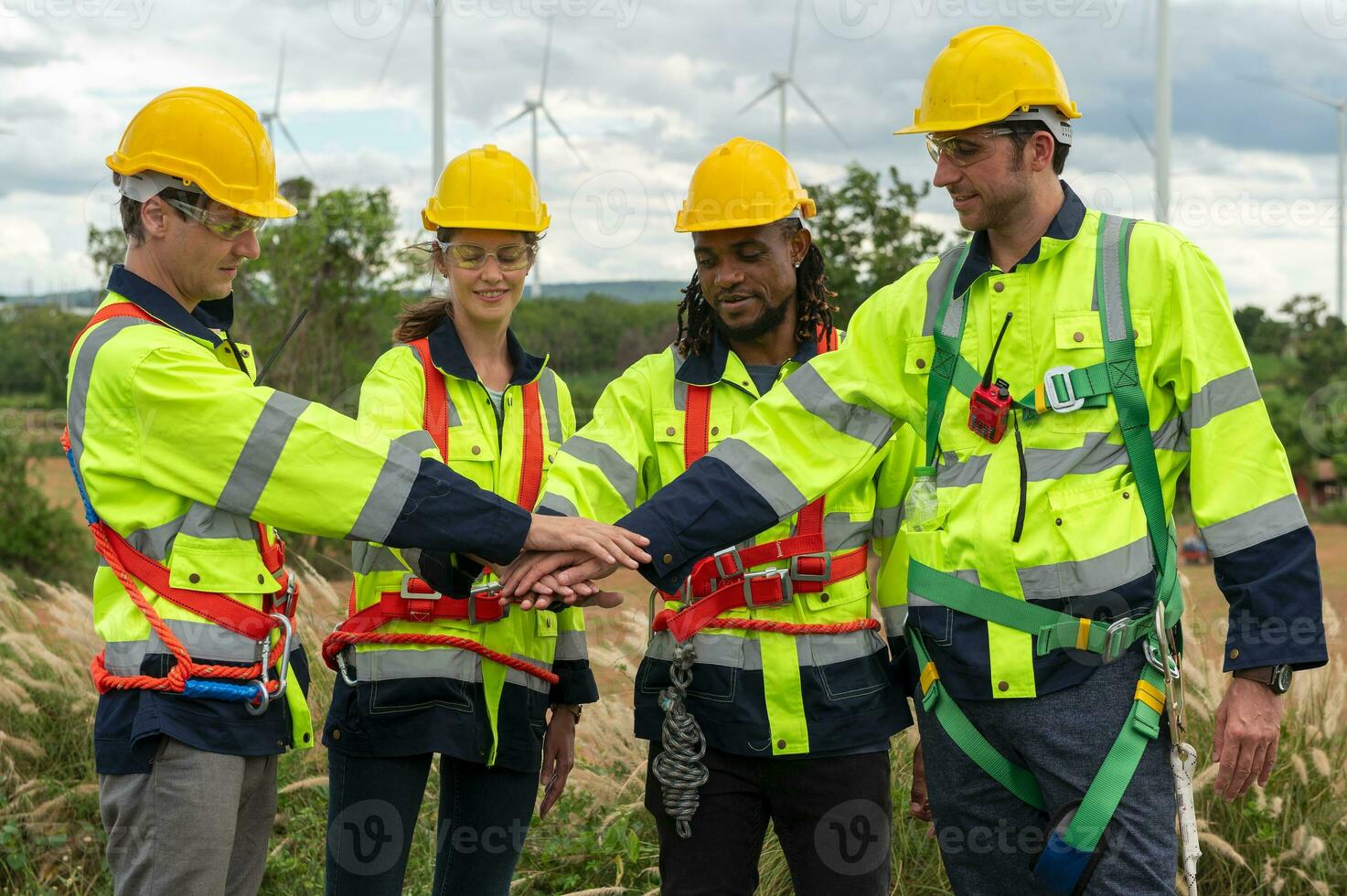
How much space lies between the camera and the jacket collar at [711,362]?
418cm

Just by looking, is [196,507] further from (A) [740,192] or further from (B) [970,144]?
(B) [970,144]

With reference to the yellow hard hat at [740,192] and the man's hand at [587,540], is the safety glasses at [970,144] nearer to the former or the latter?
the yellow hard hat at [740,192]

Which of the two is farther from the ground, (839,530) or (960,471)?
(960,471)

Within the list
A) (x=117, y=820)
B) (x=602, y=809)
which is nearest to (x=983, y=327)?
(x=117, y=820)

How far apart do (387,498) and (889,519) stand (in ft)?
4.80

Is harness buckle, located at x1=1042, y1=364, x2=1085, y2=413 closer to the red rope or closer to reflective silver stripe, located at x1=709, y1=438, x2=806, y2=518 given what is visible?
reflective silver stripe, located at x1=709, y1=438, x2=806, y2=518

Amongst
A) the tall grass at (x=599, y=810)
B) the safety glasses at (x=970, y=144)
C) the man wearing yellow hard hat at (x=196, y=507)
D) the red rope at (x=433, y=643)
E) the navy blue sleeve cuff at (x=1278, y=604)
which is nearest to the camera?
the navy blue sleeve cuff at (x=1278, y=604)

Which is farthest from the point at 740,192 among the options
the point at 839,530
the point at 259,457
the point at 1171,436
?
the point at 259,457

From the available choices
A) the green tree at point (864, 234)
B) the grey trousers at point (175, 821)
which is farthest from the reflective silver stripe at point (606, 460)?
the green tree at point (864, 234)

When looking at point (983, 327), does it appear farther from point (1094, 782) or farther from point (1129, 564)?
point (1094, 782)

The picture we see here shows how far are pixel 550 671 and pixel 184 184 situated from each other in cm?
178

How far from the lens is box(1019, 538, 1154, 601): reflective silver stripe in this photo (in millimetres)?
3336

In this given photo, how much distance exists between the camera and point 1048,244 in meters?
3.47

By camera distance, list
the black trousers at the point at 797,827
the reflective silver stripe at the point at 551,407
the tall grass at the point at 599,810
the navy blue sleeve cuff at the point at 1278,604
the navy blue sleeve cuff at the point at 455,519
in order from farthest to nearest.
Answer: the tall grass at the point at 599,810 < the reflective silver stripe at the point at 551,407 < the black trousers at the point at 797,827 < the navy blue sleeve cuff at the point at 455,519 < the navy blue sleeve cuff at the point at 1278,604
